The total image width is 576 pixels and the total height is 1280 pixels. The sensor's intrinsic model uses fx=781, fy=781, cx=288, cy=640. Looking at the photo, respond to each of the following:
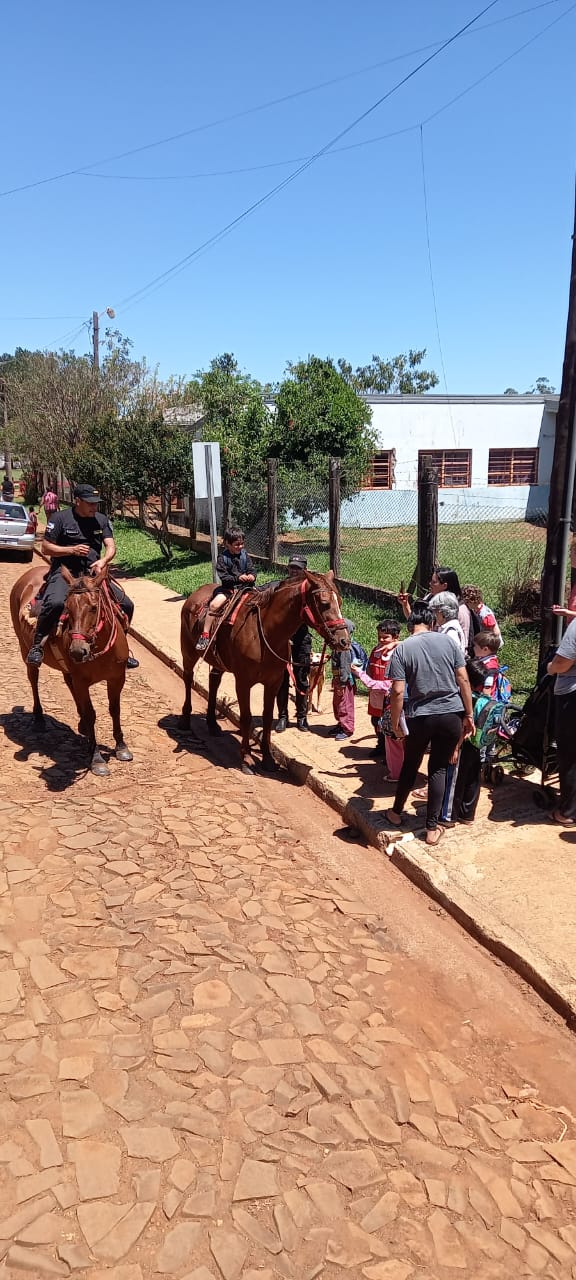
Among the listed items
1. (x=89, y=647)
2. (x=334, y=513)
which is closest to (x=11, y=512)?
(x=334, y=513)

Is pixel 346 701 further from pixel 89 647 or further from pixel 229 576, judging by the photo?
pixel 89 647

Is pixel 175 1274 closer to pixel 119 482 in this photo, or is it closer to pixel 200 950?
pixel 200 950

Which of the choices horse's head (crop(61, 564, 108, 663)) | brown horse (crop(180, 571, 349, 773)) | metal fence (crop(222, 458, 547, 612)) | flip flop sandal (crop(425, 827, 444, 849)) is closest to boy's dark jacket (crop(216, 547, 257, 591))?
brown horse (crop(180, 571, 349, 773))

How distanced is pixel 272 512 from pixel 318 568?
2.38 metres

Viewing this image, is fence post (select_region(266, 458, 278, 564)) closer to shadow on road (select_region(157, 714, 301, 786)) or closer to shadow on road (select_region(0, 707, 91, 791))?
shadow on road (select_region(157, 714, 301, 786))

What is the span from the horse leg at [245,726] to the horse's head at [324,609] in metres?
1.35

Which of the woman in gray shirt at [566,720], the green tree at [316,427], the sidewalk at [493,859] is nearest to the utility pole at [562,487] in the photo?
the woman in gray shirt at [566,720]

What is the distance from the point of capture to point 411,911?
5.49 m

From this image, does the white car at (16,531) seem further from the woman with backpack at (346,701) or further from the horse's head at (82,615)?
the horse's head at (82,615)

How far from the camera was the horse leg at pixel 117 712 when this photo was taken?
798 cm

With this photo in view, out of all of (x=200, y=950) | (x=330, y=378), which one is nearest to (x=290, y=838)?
(x=200, y=950)

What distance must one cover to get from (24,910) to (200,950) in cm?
125

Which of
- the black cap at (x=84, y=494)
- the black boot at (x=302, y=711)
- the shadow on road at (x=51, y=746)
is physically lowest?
the shadow on road at (x=51, y=746)

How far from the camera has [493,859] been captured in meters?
5.82
